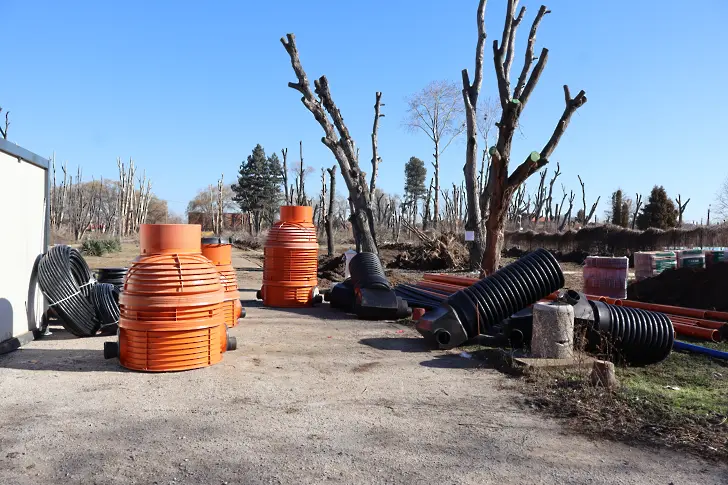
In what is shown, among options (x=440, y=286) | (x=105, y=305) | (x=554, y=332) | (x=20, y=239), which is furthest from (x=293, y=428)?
(x=440, y=286)

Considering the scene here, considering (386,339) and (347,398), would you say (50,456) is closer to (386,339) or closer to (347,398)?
(347,398)

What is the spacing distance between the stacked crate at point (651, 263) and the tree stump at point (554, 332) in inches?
421

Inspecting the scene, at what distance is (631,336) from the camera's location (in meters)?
6.55

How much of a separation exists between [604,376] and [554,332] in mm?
901

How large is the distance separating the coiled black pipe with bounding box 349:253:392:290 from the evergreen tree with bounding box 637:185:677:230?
1356 inches

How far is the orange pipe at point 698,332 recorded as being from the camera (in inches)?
319

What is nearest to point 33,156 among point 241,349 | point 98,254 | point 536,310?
point 241,349

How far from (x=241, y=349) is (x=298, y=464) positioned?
11.7 ft

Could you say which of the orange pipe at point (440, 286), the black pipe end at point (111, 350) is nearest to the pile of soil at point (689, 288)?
the orange pipe at point (440, 286)

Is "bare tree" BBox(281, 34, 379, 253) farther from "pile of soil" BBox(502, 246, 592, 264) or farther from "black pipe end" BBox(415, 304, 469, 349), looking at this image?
"pile of soil" BBox(502, 246, 592, 264)

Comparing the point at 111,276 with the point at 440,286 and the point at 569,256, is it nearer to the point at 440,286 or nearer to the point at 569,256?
the point at 440,286

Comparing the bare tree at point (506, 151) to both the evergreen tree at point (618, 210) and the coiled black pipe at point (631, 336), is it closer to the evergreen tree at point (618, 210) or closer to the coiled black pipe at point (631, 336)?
the coiled black pipe at point (631, 336)

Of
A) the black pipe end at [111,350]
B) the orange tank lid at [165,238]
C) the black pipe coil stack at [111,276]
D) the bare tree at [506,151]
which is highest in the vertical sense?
the bare tree at [506,151]

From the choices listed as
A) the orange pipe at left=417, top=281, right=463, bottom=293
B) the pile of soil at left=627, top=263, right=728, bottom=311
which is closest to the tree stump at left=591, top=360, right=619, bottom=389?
the orange pipe at left=417, top=281, right=463, bottom=293
